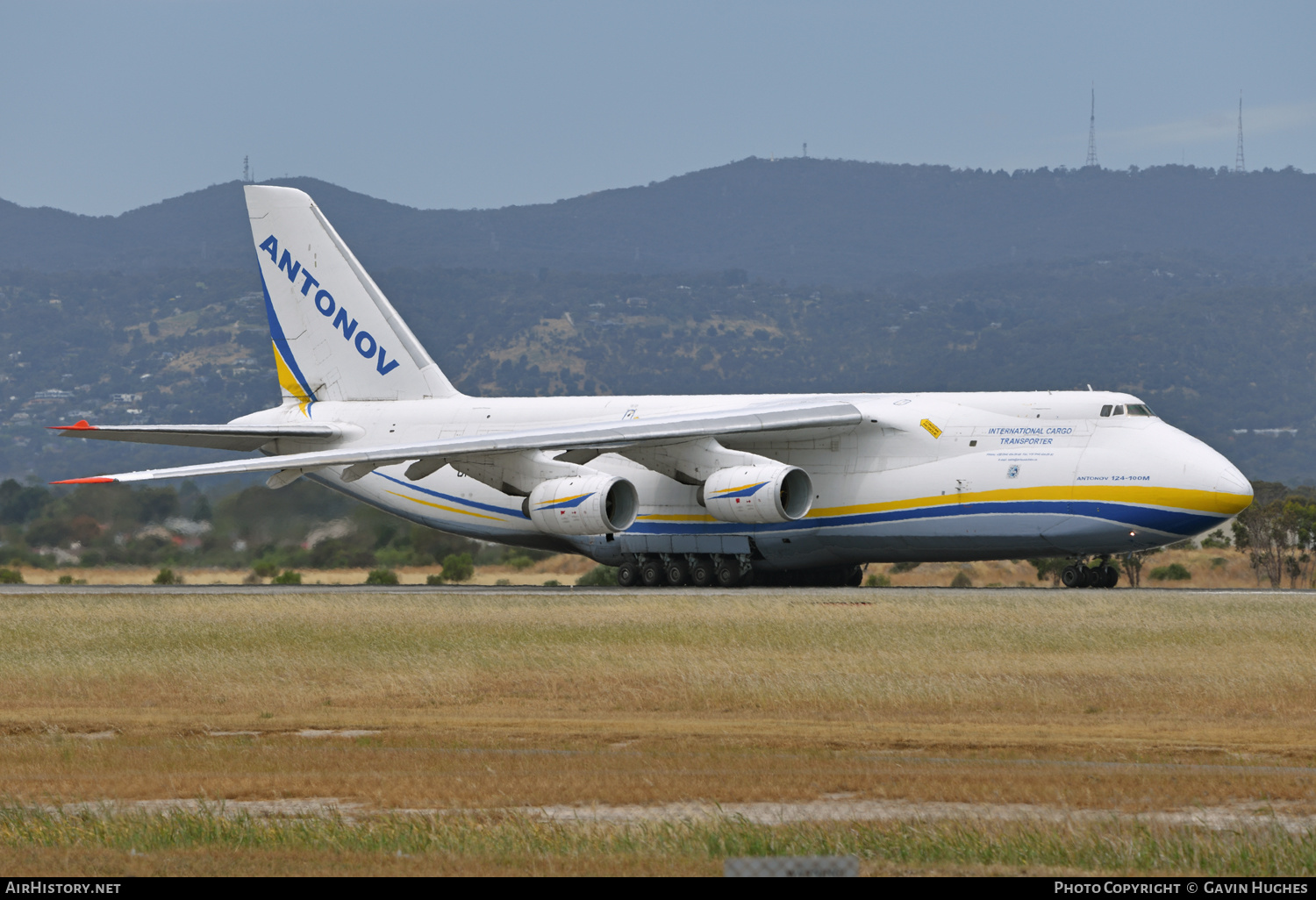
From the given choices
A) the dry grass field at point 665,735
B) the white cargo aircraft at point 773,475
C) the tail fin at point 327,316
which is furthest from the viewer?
the tail fin at point 327,316

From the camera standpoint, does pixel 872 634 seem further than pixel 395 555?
No

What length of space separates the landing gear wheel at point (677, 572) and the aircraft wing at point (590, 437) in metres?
2.97

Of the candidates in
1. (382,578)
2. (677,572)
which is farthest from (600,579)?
(677,572)

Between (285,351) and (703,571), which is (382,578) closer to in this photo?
(285,351)

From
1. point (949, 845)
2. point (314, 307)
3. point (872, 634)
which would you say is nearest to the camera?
point (949, 845)

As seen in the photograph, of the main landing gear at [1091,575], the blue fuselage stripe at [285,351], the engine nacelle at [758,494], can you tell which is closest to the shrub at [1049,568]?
the main landing gear at [1091,575]

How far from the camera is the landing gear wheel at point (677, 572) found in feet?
102

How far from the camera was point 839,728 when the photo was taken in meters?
14.4

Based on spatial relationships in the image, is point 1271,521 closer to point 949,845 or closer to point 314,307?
point 314,307

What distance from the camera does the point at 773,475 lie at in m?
28.0

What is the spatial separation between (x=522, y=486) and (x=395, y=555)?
976 centimetres

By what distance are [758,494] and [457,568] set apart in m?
12.8

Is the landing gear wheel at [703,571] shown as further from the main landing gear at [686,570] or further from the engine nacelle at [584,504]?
the engine nacelle at [584,504]

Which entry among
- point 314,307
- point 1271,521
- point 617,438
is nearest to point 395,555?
point 314,307
